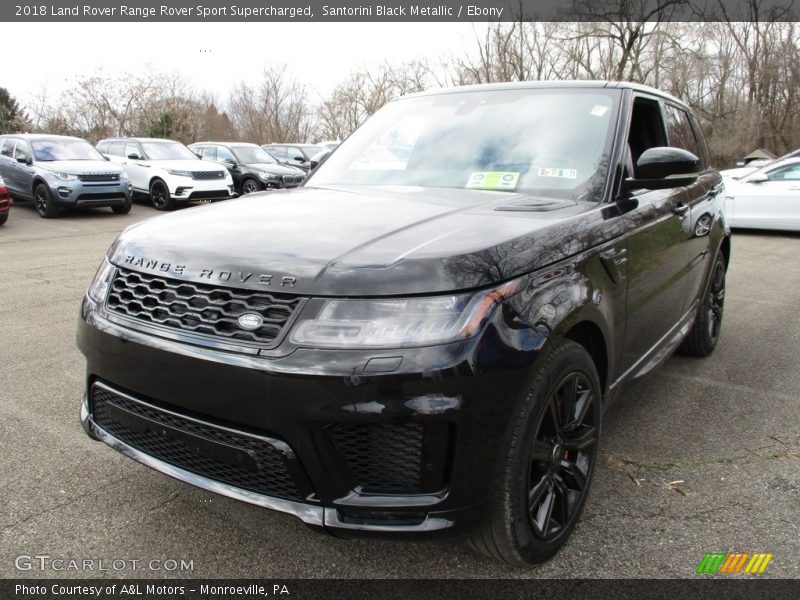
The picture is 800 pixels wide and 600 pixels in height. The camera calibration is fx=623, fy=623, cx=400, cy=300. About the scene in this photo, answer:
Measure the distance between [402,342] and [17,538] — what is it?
1.74 m

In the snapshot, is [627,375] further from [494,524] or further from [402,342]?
[402,342]

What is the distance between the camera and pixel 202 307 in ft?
6.32

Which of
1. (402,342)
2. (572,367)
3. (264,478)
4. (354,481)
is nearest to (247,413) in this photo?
(264,478)

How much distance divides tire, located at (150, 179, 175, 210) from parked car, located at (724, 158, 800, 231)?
11.8 m

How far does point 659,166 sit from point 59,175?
1296 cm

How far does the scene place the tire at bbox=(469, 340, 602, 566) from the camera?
6.26ft

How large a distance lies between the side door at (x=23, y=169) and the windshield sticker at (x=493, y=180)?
13020 mm

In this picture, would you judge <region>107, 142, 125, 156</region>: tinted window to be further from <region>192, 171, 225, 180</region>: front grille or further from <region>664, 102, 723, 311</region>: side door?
<region>664, 102, 723, 311</region>: side door

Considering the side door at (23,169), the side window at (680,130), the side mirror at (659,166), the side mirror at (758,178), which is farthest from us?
the side door at (23,169)

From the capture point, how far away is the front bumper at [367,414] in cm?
172

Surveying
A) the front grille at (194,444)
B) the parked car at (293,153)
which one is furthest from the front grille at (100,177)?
the front grille at (194,444)

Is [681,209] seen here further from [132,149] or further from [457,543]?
[132,149]

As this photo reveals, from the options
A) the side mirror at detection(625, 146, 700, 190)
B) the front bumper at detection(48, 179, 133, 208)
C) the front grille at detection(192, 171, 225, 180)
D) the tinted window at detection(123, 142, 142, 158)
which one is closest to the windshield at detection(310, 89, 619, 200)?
the side mirror at detection(625, 146, 700, 190)

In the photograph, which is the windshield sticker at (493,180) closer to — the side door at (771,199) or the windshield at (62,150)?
the side door at (771,199)
